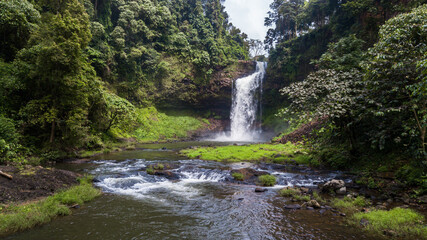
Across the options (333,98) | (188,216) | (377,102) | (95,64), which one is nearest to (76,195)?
(188,216)

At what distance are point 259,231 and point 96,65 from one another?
2919 cm

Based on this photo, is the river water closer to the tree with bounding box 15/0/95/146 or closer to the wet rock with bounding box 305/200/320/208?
the wet rock with bounding box 305/200/320/208

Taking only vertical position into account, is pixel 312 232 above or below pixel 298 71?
below

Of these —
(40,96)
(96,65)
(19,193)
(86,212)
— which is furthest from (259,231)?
(96,65)

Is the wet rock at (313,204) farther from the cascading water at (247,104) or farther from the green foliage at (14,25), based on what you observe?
the cascading water at (247,104)

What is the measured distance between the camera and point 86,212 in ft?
19.9

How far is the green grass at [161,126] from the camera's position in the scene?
30059 mm

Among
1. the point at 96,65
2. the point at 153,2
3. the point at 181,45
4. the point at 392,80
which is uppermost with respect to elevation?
the point at 153,2

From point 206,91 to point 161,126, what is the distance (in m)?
10.7

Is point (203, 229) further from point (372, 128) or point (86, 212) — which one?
point (372, 128)

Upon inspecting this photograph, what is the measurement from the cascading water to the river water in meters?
28.8

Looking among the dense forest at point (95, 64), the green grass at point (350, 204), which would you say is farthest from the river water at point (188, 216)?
the dense forest at point (95, 64)

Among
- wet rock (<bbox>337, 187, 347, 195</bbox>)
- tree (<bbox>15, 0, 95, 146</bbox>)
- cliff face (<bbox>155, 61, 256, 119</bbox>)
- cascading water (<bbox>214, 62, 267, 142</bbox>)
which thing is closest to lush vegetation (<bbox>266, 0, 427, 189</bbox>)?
wet rock (<bbox>337, 187, 347, 195</bbox>)

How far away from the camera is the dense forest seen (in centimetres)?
1148
